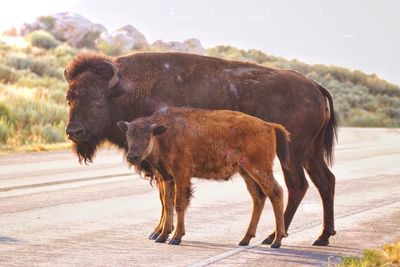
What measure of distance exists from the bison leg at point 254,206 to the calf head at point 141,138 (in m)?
0.99

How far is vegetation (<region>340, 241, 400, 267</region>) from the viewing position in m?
9.94

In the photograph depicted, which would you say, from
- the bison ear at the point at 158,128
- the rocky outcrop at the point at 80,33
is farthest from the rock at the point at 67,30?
Answer: the bison ear at the point at 158,128

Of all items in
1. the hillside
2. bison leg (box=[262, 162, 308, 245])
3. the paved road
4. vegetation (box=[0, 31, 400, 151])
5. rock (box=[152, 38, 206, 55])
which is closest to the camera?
the paved road

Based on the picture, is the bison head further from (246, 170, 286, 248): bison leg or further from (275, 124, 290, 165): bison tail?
(246, 170, 286, 248): bison leg

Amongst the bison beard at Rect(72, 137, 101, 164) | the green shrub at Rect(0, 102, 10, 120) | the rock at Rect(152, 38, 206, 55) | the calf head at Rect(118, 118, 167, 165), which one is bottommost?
the rock at Rect(152, 38, 206, 55)

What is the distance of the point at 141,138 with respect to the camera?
1134 cm

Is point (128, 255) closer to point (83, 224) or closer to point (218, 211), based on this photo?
point (83, 224)

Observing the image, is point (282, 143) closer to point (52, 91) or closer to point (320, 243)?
point (320, 243)

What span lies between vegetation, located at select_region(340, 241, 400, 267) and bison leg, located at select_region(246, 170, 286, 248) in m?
1.03

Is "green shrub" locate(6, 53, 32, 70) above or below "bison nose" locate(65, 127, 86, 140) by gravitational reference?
below

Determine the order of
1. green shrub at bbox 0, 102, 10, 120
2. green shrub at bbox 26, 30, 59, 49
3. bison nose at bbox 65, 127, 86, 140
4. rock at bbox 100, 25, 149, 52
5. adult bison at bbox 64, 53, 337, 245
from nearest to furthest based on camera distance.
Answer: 1. adult bison at bbox 64, 53, 337, 245
2. bison nose at bbox 65, 127, 86, 140
3. green shrub at bbox 0, 102, 10, 120
4. green shrub at bbox 26, 30, 59, 49
5. rock at bbox 100, 25, 149, 52

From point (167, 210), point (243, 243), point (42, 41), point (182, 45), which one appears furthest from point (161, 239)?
point (182, 45)

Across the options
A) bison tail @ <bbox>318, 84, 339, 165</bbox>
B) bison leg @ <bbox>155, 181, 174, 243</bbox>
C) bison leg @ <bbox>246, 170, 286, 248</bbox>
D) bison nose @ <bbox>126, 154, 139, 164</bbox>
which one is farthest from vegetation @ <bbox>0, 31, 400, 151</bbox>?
bison leg @ <bbox>246, 170, 286, 248</bbox>

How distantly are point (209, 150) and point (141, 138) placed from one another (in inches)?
27.8
